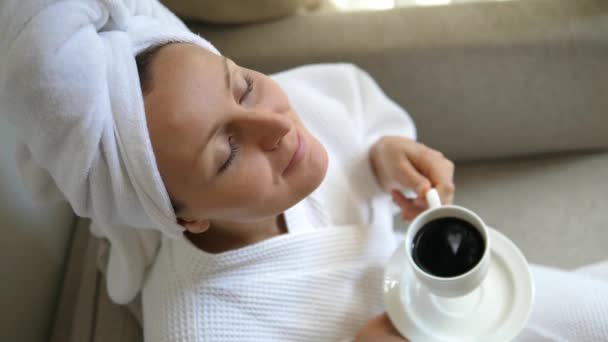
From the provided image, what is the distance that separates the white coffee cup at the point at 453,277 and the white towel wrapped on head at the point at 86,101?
1.02 ft

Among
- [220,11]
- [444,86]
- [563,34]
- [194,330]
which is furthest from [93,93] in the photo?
[563,34]

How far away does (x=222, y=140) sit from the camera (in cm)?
72

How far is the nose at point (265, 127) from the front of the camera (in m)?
0.72

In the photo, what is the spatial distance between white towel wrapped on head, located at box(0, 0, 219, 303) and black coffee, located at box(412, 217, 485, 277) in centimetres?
32

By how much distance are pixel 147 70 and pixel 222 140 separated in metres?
0.12

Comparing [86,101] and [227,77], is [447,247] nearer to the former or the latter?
[227,77]

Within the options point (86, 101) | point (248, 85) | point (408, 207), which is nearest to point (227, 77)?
point (248, 85)

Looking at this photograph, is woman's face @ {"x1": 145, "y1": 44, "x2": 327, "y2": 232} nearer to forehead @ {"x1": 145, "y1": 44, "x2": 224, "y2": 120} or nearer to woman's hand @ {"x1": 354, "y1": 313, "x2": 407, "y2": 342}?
forehead @ {"x1": 145, "y1": 44, "x2": 224, "y2": 120}

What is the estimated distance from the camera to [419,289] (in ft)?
2.91

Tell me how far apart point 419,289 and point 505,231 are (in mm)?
316

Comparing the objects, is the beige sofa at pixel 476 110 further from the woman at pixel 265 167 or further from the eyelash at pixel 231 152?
the eyelash at pixel 231 152

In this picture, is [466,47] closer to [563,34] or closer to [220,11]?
[563,34]

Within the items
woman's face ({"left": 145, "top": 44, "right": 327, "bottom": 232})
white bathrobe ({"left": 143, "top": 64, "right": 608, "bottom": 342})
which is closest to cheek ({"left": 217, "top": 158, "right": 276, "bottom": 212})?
woman's face ({"left": 145, "top": 44, "right": 327, "bottom": 232})

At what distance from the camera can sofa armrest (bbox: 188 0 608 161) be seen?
1049mm
